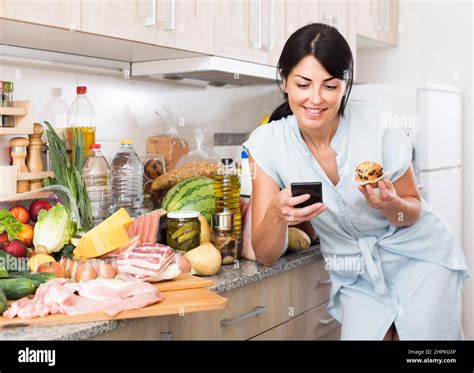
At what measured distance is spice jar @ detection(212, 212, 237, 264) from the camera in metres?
1.44

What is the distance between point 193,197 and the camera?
1572 mm

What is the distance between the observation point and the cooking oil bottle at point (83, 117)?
1.64 m

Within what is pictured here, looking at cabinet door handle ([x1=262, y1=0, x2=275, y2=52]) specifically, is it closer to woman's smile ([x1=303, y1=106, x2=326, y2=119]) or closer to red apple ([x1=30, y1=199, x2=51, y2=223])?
woman's smile ([x1=303, y1=106, x2=326, y2=119])

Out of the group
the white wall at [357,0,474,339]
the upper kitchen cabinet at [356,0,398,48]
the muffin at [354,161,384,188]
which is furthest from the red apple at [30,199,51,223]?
the white wall at [357,0,474,339]

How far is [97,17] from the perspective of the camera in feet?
4.35

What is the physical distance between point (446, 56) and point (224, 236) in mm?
1638

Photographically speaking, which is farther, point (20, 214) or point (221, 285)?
point (20, 214)

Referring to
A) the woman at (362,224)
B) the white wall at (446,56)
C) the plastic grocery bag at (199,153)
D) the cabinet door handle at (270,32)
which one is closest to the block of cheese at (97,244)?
the woman at (362,224)

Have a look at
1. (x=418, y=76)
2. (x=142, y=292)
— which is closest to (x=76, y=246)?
(x=142, y=292)

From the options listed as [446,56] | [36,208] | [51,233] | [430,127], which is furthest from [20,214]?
[446,56]

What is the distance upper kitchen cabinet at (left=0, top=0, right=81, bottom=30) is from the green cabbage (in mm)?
384

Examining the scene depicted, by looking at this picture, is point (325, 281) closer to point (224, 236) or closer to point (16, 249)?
point (224, 236)

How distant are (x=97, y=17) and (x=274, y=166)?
0.49 metres
